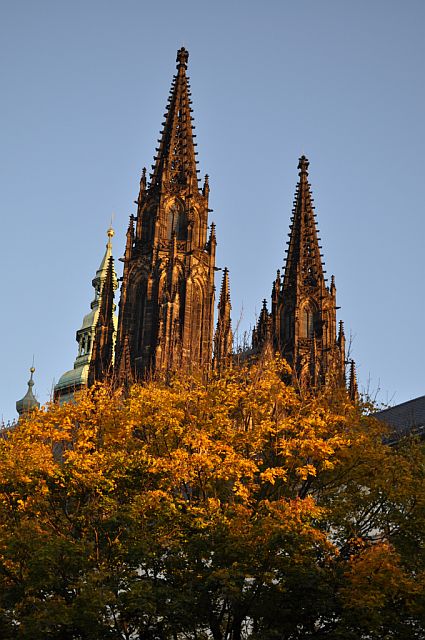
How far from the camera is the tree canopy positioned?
23516 mm

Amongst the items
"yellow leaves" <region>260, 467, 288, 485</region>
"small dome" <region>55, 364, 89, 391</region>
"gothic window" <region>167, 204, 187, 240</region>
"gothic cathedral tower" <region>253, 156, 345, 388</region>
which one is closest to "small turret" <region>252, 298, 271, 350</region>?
"gothic cathedral tower" <region>253, 156, 345, 388</region>

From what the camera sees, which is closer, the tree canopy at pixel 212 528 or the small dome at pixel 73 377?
the tree canopy at pixel 212 528

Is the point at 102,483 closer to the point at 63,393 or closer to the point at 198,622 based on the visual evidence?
the point at 198,622

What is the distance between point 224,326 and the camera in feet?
213

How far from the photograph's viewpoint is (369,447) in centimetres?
2714

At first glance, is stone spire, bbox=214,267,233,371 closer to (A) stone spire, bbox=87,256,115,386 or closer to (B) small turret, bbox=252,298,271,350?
(B) small turret, bbox=252,298,271,350

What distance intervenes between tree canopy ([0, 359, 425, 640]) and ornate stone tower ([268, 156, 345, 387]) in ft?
117

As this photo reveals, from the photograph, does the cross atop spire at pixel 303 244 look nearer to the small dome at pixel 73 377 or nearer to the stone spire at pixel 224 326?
the stone spire at pixel 224 326

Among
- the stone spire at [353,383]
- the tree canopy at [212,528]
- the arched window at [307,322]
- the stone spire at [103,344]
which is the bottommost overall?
the tree canopy at [212,528]

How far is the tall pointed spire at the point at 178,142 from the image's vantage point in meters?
70.5

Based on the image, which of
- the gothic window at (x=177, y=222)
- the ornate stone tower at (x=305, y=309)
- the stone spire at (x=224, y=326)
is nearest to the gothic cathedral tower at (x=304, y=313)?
the ornate stone tower at (x=305, y=309)

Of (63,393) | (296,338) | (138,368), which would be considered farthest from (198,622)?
(63,393)

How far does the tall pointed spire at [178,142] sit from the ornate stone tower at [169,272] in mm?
63

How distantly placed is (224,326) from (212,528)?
40.4 m
